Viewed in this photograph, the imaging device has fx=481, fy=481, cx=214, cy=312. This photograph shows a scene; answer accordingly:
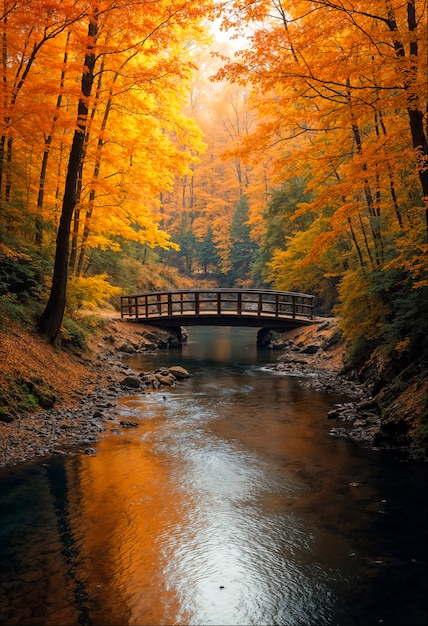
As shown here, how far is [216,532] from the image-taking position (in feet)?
18.7

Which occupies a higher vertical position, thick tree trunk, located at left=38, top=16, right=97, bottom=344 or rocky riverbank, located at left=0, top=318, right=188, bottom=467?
thick tree trunk, located at left=38, top=16, right=97, bottom=344

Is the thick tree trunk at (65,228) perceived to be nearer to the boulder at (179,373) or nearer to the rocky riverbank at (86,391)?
the rocky riverbank at (86,391)

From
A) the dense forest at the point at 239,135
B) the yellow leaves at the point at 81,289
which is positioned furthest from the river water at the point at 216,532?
the yellow leaves at the point at 81,289

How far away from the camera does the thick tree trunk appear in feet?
37.8

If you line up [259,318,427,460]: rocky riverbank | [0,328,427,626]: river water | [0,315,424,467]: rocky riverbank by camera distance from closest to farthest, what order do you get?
[0,328,427,626]: river water < [0,315,424,467]: rocky riverbank < [259,318,427,460]: rocky riverbank

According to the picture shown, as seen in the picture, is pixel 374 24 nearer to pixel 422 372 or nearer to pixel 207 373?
pixel 422 372

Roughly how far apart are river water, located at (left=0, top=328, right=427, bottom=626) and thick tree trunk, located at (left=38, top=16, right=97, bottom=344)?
411 cm

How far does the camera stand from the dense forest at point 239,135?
8.66m

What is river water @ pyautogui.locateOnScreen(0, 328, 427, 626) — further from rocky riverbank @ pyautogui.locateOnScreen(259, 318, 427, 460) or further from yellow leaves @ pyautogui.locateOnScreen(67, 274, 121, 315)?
yellow leaves @ pyautogui.locateOnScreen(67, 274, 121, 315)

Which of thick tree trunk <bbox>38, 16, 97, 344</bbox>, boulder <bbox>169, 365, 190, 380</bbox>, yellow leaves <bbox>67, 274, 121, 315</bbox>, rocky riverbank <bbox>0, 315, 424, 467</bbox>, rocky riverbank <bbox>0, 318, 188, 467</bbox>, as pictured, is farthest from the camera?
boulder <bbox>169, 365, 190, 380</bbox>

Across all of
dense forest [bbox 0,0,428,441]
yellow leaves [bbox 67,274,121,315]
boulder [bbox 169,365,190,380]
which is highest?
dense forest [bbox 0,0,428,441]

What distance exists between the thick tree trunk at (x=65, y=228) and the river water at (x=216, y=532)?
13.5 feet

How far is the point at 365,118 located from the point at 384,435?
7.05 metres

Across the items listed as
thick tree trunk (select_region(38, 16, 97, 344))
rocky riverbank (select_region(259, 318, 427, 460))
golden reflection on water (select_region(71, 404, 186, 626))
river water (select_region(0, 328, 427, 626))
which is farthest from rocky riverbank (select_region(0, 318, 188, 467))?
rocky riverbank (select_region(259, 318, 427, 460))
